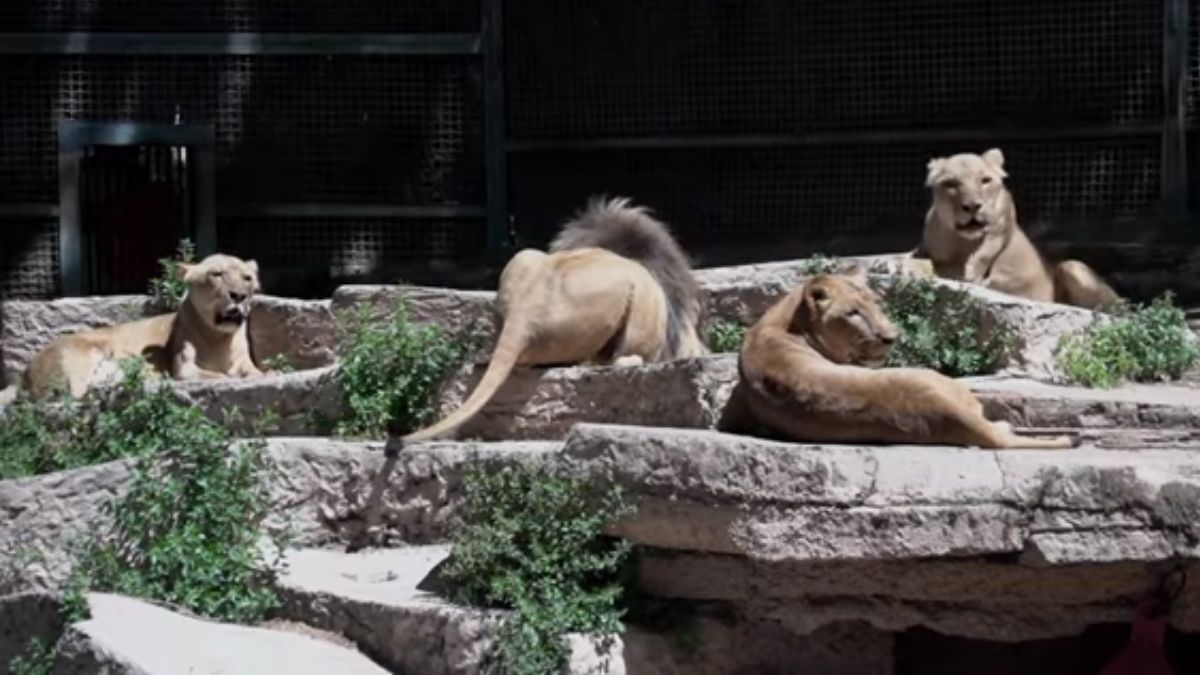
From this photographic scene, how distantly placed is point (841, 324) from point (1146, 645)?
1.85 m

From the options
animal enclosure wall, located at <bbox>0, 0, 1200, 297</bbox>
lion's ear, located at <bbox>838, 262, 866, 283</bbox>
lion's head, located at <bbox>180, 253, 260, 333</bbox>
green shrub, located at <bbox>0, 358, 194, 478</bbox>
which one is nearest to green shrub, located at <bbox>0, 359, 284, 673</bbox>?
green shrub, located at <bbox>0, 358, 194, 478</bbox>

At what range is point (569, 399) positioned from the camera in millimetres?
11734

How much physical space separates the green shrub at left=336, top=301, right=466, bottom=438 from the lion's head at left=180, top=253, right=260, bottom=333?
2.10 m

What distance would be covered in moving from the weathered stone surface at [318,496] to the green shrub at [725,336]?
1796 mm

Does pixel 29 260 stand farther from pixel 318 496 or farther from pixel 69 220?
pixel 318 496

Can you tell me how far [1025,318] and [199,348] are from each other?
177 inches

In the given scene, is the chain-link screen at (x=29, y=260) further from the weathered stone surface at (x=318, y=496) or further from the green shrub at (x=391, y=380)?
the weathered stone surface at (x=318, y=496)

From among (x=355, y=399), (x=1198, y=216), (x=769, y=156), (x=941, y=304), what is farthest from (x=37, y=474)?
(x=1198, y=216)

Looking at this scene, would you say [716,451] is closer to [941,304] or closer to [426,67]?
[941,304]

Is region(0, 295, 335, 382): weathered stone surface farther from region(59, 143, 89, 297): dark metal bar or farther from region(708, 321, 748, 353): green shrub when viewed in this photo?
region(708, 321, 748, 353): green shrub

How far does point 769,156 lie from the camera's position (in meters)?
15.6

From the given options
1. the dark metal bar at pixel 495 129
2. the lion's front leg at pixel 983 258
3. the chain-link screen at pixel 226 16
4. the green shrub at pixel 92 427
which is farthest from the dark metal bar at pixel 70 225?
the lion's front leg at pixel 983 258

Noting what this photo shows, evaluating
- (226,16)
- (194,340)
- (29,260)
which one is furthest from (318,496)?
(226,16)

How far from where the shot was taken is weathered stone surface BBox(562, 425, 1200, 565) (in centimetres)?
892
